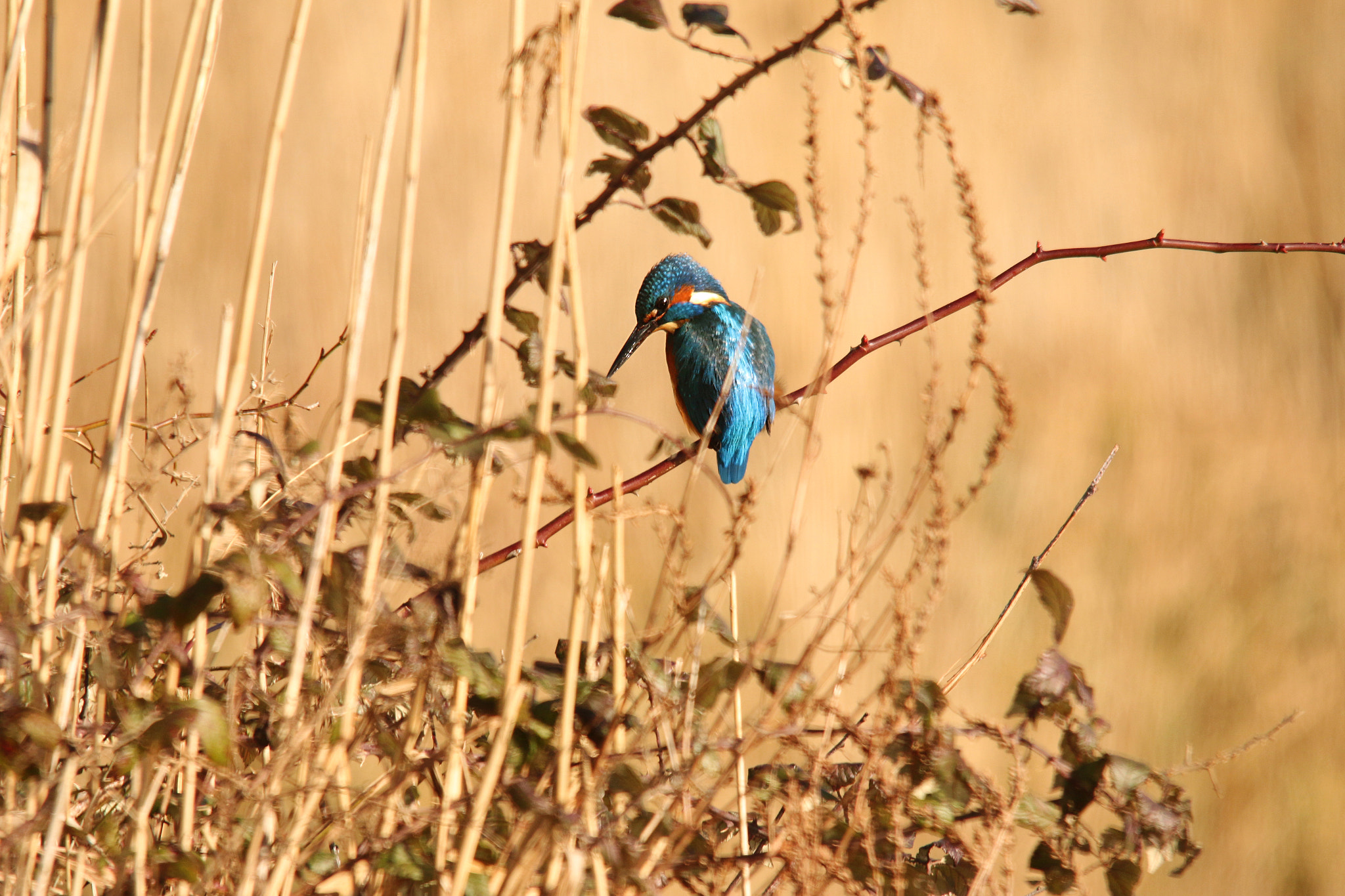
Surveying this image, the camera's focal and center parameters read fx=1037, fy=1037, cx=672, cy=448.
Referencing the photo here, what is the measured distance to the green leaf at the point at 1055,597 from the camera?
2.34ft

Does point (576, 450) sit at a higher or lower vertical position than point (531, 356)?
lower

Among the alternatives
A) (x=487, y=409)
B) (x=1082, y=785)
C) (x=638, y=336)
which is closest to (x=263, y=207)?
(x=487, y=409)

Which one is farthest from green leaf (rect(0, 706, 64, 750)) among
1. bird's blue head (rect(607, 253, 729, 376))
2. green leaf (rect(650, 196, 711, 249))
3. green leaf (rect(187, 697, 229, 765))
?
bird's blue head (rect(607, 253, 729, 376))

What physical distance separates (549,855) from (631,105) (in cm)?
221

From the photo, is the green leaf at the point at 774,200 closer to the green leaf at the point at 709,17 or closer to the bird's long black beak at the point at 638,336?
the green leaf at the point at 709,17

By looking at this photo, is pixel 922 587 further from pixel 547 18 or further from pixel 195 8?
pixel 195 8

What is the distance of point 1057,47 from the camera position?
113 inches

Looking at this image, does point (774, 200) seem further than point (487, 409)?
Yes

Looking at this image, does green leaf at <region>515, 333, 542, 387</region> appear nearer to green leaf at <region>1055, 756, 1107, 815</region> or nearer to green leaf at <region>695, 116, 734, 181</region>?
green leaf at <region>695, 116, 734, 181</region>

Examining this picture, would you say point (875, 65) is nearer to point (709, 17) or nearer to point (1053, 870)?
point (709, 17)

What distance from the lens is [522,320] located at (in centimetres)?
94

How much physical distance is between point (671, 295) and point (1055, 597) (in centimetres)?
154

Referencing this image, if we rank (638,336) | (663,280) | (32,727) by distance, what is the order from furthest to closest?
(663,280), (638,336), (32,727)

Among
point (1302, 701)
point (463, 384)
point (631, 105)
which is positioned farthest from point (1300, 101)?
point (463, 384)
